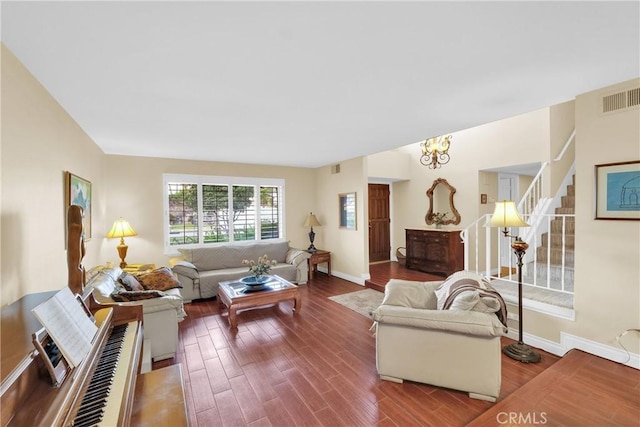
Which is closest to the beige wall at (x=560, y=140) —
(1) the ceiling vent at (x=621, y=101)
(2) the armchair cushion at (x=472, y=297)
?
(1) the ceiling vent at (x=621, y=101)

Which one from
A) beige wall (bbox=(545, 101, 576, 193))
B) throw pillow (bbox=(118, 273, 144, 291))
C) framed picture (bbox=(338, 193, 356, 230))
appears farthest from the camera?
framed picture (bbox=(338, 193, 356, 230))

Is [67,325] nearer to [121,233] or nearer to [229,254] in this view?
[121,233]

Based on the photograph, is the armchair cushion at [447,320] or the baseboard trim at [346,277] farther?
the baseboard trim at [346,277]

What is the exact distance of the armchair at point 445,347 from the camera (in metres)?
2.00

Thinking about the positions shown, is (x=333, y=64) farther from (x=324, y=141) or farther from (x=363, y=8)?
(x=324, y=141)

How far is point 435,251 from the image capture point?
545 cm

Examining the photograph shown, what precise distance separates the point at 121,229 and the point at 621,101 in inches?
236

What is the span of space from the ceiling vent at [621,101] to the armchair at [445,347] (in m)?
1.92

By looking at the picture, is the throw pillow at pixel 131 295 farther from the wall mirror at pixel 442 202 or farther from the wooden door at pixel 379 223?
the wall mirror at pixel 442 202

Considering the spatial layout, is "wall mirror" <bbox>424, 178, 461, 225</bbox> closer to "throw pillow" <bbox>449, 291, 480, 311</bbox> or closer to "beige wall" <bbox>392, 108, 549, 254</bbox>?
"beige wall" <bbox>392, 108, 549, 254</bbox>

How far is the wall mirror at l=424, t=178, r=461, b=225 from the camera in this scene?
5680mm

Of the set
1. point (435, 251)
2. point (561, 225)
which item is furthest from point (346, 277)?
point (561, 225)

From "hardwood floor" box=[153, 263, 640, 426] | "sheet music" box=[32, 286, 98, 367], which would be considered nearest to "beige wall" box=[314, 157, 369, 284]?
"hardwood floor" box=[153, 263, 640, 426]

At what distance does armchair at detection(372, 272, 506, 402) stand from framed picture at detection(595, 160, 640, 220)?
4.49ft
